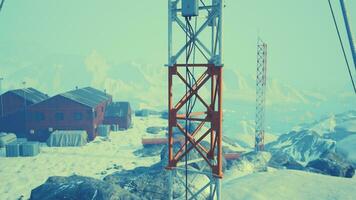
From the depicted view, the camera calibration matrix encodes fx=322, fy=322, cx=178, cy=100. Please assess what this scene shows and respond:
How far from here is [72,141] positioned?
140 feet

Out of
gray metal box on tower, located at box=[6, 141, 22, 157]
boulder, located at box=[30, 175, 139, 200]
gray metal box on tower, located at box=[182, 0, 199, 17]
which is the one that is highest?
gray metal box on tower, located at box=[182, 0, 199, 17]

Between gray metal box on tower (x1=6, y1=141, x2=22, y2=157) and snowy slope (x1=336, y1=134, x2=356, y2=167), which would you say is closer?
gray metal box on tower (x1=6, y1=141, x2=22, y2=157)

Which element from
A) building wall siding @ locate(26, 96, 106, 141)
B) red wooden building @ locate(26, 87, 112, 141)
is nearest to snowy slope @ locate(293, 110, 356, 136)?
building wall siding @ locate(26, 96, 106, 141)

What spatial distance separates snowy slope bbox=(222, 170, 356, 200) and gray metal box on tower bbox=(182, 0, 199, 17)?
44.6ft

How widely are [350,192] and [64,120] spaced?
1420 inches

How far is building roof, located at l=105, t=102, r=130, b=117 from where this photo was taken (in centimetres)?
5309

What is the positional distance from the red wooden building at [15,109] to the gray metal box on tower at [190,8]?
39037 millimetres

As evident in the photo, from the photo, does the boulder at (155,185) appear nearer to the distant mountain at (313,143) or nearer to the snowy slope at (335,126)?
the distant mountain at (313,143)

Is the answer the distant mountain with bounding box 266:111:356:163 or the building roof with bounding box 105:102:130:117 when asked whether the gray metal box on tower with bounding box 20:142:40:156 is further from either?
the distant mountain with bounding box 266:111:356:163

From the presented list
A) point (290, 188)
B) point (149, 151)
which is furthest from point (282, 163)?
point (290, 188)

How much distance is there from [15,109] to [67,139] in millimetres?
11630

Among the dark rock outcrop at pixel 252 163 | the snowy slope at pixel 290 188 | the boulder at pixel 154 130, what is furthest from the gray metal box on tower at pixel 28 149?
the snowy slope at pixel 290 188

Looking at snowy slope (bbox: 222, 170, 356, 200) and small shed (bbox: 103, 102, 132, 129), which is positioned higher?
small shed (bbox: 103, 102, 132, 129)

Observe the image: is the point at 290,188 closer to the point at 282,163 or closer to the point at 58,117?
the point at 282,163
